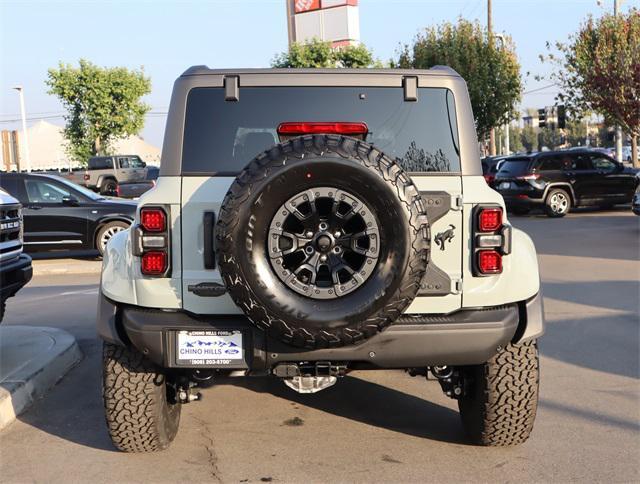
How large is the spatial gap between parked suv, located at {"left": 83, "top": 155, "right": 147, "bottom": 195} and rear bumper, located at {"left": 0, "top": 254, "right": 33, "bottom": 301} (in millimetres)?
25735

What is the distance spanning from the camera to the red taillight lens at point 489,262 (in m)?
3.87

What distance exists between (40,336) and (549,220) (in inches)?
605

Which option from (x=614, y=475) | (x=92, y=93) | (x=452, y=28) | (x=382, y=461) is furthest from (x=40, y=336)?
(x=92, y=93)

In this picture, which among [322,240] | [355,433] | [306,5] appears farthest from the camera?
[306,5]

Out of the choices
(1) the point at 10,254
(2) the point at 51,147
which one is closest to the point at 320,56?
(1) the point at 10,254

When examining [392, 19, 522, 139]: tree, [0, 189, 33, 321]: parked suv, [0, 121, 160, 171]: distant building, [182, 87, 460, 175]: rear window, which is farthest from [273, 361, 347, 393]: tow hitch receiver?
[0, 121, 160, 171]: distant building

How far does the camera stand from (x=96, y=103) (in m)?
46.7

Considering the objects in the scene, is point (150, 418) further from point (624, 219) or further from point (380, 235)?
point (624, 219)

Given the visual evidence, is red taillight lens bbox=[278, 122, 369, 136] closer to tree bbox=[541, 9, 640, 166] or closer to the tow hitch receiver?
the tow hitch receiver

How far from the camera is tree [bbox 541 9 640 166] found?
28.0 meters

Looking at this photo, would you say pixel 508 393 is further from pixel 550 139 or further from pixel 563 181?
pixel 550 139

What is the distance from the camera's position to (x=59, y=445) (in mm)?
4492

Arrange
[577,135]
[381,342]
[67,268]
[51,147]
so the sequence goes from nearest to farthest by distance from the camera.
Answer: [381,342] → [67,268] → [51,147] → [577,135]

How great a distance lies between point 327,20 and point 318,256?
50.6 m
